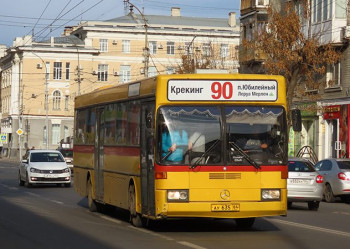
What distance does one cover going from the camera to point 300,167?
26.0 meters

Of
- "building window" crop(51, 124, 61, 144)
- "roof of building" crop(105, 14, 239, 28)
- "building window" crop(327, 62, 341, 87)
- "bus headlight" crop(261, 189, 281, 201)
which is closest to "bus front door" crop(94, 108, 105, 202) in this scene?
"bus headlight" crop(261, 189, 281, 201)

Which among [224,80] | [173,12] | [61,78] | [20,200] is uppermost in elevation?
[173,12]

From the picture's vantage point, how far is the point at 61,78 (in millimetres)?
103375

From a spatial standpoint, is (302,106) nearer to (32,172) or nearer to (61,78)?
(32,172)

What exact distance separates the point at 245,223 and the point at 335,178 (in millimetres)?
12344

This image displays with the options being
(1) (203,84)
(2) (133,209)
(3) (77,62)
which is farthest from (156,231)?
(3) (77,62)

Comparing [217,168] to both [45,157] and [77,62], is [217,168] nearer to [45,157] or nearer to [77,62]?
[45,157]

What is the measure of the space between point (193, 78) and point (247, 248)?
12.3 feet

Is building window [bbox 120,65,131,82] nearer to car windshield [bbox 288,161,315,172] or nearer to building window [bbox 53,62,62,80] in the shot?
building window [bbox 53,62,62,80]

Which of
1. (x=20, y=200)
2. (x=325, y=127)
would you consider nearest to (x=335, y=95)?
(x=325, y=127)

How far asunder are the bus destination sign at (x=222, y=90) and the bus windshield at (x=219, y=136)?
7.4 inches

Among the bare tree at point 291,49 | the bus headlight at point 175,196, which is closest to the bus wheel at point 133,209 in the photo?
the bus headlight at point 175,196

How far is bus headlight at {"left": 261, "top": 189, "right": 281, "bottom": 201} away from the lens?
16.2 meters

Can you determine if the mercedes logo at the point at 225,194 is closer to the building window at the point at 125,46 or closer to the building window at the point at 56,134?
the building window at the point at 125,46
